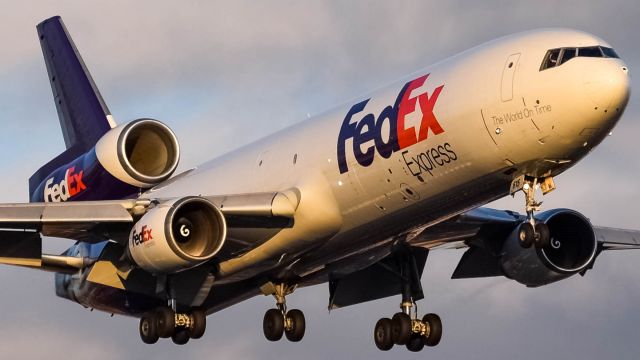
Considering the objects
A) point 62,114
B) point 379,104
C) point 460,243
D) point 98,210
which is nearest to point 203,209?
point 98,210

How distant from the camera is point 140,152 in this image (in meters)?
40.0

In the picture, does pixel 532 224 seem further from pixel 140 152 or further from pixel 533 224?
pixel 140 152

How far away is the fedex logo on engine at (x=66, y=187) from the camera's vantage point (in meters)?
40.4

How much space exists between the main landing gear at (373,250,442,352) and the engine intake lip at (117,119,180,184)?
661cm

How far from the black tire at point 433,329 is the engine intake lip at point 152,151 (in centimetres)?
769

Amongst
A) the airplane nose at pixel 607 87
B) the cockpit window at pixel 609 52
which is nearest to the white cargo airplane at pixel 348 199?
the airplane nose at pixel 607 87

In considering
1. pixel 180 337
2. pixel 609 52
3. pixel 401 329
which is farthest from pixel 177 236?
pixel 609 52

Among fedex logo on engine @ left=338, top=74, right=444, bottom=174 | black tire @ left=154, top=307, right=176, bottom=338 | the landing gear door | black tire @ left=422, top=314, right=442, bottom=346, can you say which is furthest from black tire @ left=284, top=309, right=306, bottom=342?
the landing gear door

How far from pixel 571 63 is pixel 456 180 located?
12.1 ft

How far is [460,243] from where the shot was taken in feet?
136

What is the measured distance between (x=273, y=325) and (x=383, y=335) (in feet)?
9.86

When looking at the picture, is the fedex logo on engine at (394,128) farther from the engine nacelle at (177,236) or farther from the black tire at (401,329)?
the black tire at (401,329)

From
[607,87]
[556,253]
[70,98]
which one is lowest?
[607,87]

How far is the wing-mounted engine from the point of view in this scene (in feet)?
128
